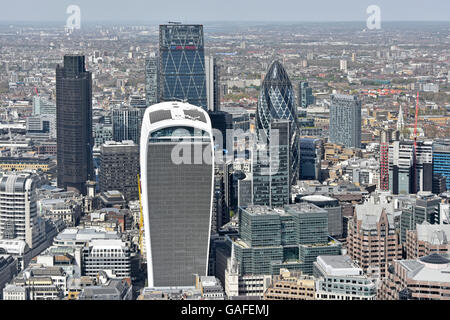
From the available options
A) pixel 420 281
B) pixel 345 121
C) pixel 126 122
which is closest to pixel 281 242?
pixel 420 281

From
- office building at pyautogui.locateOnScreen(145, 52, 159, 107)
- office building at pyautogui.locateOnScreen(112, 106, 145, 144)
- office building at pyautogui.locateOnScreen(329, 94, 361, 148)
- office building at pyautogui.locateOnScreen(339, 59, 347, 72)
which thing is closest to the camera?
office building at pyautogui.locateOnScreen(112, 106, 145, 144)

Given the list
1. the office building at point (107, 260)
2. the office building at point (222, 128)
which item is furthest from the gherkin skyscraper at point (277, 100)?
the office building at point (107, 260)

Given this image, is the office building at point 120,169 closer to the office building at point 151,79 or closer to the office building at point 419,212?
the office building at point 151,79

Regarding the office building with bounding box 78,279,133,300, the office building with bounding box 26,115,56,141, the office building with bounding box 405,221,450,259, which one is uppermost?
the office building with bounding box 26,115,56,141

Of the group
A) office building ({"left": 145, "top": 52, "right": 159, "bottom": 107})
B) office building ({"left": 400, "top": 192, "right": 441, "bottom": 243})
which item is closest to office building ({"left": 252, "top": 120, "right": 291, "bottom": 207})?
office building ({"left": 400, "top": 192, "right": 441, "bottom": 243})

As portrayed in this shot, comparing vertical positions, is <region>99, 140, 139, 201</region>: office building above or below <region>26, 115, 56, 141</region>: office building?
below

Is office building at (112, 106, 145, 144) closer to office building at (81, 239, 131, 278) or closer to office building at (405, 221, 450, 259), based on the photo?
office building at (81, 239, 131, 278)

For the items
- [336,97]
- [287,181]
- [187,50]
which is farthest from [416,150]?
[336,97]

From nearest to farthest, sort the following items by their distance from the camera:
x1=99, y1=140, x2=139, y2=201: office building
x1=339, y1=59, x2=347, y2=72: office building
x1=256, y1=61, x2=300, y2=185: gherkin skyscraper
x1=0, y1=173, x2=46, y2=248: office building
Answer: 1. x1=0, y1=173, x2=46, y2=248: office building
2. x1=99, y1=140, x2=139, y2=201: office building
3. x1=256, y1=61, x2=300, y2=185: gherkin skyscraper
4. x1=339, y1=59, x2=347, y2=72: office building
